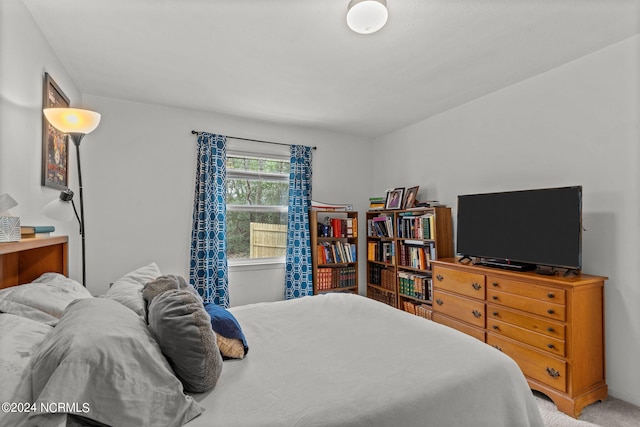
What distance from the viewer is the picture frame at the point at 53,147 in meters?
2.10

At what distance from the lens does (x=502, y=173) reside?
3.08 meters

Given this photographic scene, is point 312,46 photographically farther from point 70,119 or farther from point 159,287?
point 159,287

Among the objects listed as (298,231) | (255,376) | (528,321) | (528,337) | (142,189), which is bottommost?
(528,337)

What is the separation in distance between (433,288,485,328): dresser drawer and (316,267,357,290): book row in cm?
131

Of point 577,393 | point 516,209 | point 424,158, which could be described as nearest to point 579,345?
point 577,393

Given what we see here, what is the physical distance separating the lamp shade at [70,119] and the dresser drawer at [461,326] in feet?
10.8

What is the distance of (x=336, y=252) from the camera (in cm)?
422

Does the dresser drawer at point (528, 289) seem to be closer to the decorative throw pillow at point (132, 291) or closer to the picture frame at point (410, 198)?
the picture frame at point (410, 198)

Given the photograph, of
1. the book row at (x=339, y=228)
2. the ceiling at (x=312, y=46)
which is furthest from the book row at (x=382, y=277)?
the ceiling at (x=312, y=46)

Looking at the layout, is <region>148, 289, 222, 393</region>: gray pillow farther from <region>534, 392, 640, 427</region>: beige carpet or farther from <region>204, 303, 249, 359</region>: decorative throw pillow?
<region>534, 392, 640, 427</region>: beige carpet

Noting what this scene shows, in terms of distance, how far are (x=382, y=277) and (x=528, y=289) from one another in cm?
207

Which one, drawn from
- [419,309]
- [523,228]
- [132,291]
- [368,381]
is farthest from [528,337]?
[132,291]

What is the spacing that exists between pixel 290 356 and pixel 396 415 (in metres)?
0.59

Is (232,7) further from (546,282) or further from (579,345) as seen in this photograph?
(579,345)
